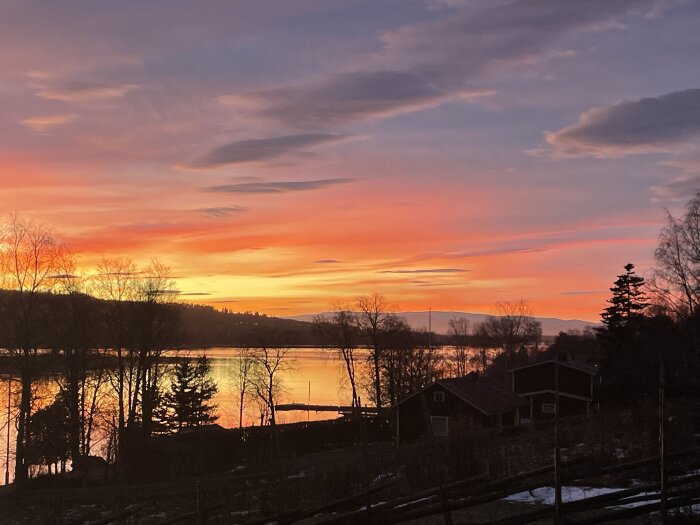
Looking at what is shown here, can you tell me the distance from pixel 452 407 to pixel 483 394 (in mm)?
2654

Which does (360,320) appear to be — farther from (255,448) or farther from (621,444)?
(621,444)

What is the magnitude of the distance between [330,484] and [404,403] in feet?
91.8

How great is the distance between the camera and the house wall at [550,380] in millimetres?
48812

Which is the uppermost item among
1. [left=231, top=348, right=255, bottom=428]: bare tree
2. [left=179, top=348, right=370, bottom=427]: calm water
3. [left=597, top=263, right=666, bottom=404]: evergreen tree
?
[left=597, top=263, right=666, bottom=404]: evergreen tree

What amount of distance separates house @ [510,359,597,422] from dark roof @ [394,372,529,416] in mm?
1631

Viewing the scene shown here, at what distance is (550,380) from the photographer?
48781 millimetres

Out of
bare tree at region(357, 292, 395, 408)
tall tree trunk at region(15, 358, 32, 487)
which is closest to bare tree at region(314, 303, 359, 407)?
bare tree at region(357, 292, 395, 408)

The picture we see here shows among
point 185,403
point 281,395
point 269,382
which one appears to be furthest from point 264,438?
point 281,395

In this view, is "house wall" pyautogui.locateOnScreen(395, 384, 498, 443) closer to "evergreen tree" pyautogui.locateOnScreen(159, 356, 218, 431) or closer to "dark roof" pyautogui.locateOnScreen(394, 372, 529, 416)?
"dark roof" pyautogui.locateOnScreen(394, 372, 529, 416)

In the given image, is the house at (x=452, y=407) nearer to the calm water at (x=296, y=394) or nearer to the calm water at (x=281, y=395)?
the calm water at (x=281, y=395)

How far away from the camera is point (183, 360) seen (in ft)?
165

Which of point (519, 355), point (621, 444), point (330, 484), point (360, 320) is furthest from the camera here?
point (519, 355)

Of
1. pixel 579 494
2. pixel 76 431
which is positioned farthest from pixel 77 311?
pixel 579 494

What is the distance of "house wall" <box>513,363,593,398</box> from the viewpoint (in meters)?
48.8
